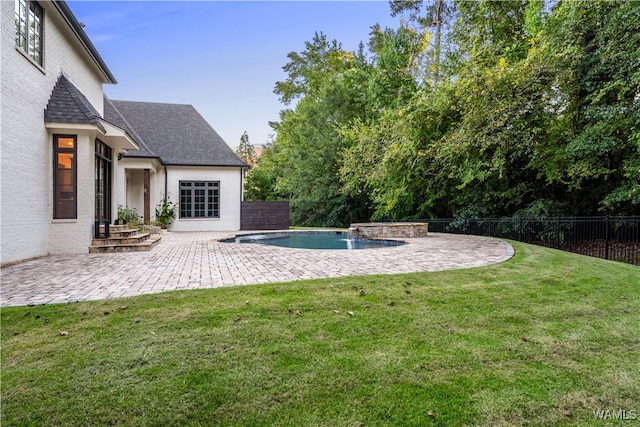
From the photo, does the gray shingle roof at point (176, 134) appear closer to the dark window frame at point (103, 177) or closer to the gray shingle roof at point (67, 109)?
the dark window frame at point (103, 177)

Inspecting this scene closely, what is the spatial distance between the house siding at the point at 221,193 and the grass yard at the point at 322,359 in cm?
1352

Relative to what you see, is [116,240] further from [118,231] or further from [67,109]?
[67,109]

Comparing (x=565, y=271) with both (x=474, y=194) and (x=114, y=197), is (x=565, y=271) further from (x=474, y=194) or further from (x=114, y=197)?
(x=114, y=197)

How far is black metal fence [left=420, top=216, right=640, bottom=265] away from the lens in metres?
10.6

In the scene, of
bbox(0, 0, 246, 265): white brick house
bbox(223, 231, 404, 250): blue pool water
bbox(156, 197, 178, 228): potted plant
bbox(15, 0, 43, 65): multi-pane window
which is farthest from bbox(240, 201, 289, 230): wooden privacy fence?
bbox(15, 0, 43, 65): multi-pane window

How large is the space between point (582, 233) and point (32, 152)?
596 inches

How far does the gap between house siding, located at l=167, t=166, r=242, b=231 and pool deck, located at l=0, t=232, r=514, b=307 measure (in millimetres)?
8499

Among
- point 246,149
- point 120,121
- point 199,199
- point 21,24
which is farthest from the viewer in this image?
point 246,149

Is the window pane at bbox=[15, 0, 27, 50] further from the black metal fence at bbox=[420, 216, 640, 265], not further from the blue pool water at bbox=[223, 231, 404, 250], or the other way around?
the black metal fence at bbox=[420, 216, 640, 265]

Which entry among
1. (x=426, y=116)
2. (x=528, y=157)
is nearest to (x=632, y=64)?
(x=528, y=157)

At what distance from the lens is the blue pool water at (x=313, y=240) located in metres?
11.7

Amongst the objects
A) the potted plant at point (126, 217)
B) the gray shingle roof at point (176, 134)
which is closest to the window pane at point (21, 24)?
the potted plant at point (126, 217)

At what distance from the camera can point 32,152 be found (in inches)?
285

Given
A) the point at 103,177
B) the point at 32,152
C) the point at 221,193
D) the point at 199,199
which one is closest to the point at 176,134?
the point at 199,199
